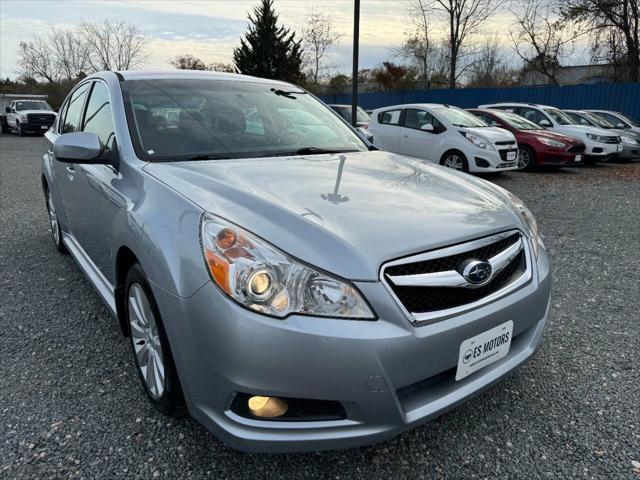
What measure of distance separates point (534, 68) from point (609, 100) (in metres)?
13.1

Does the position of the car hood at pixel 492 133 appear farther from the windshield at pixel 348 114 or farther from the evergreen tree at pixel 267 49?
the evergreen tree at pixel 267 49

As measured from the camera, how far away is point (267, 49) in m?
28.0

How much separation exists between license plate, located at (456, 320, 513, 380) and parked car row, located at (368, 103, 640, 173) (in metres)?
8.04

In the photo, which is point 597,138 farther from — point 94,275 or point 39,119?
point 39,119

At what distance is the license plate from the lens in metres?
1.78

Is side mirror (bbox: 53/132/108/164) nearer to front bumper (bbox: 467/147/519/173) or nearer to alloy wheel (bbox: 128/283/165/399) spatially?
alloy wheel (bbox: 128/283/165/399)

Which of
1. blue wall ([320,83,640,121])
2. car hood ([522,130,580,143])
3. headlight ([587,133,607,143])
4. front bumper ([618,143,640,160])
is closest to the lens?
car hood ([522,130,580,143])

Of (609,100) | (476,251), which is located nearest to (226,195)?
(476,251)

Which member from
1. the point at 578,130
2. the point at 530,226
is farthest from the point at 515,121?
the point at 530,226

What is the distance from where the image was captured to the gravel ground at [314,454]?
1913 mm

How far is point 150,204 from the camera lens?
6.79ft

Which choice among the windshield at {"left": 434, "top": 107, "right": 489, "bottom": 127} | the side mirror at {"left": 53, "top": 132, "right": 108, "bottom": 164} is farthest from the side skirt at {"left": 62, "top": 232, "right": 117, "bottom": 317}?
the windshield at {"left": 434, "top": 107, "right": 489, "bottom": 127}

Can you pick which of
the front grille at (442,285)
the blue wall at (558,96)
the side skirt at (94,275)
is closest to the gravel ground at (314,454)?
the side skirt at (94,275)

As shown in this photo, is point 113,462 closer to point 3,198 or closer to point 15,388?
point 15,388
